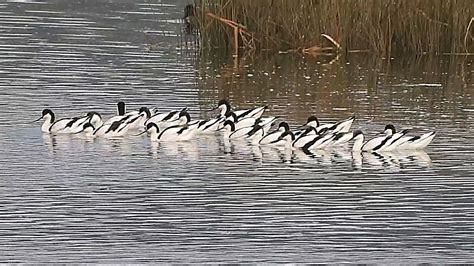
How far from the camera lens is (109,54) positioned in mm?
21188

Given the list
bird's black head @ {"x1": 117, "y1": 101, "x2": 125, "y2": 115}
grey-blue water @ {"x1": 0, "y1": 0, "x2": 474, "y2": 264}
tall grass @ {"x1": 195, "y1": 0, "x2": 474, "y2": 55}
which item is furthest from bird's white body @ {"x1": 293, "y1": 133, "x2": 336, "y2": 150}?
tall grass @ {"x1": 195, "y1": 0, "x2": 474, "y2": 55}

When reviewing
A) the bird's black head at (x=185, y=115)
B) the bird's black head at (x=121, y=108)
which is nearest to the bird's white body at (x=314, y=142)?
the bird's black head at (x=185, y=115)

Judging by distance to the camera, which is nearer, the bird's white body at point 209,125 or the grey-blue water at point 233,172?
the grey-blue water at point 233,172

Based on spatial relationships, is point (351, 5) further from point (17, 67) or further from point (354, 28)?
point (17, 67)

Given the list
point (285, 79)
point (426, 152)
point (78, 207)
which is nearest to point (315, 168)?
point (426, 152)

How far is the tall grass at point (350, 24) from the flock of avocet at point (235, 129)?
702 centimetres

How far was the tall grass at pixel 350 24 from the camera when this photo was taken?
21000mm

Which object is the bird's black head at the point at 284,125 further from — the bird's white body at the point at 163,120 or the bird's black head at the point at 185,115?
the bird's white body at the point at 163,120

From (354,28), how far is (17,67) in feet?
19.2

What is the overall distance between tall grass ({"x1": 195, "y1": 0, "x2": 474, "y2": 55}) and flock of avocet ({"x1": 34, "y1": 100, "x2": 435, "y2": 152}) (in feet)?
23.0

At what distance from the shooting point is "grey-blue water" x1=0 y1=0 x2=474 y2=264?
28.8 feet

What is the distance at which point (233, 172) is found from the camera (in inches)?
456

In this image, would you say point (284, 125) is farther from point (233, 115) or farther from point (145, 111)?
point (145, 111)

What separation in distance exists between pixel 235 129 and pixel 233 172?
7.57ft
